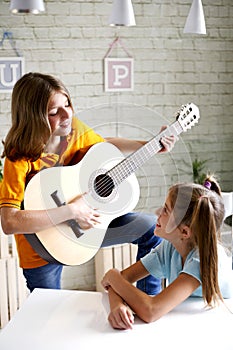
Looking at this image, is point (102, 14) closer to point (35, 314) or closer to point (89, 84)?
point (89, 84)

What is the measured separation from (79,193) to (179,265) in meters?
0.35

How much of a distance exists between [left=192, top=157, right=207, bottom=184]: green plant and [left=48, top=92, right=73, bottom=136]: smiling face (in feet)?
5.38

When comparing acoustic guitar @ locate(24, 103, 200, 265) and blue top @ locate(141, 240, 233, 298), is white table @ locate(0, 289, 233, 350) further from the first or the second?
acoustic guitar @ locate(24, 103, 200, 265)

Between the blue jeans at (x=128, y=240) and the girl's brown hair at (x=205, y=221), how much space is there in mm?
179

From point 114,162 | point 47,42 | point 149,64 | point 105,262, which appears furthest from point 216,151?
point 114,162

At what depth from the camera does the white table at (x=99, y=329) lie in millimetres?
1306

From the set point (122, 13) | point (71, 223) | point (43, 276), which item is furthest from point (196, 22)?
point (43, 276)

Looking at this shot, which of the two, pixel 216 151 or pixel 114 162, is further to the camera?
pixel 216 151

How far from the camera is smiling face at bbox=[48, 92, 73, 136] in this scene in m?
1.68

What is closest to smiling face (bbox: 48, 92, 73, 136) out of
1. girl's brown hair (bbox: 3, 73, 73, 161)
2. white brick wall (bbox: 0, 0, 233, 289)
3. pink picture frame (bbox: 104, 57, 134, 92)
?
girl's brown hair (bbox: 3, 73, 73, 161)

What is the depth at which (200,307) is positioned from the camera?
1504mm

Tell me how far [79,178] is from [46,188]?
0.34ft

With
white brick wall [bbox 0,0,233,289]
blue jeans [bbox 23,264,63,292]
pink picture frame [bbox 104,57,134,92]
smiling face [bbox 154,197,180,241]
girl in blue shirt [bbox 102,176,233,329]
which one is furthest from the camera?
pink picture frame [bbox 104,57,134,92]

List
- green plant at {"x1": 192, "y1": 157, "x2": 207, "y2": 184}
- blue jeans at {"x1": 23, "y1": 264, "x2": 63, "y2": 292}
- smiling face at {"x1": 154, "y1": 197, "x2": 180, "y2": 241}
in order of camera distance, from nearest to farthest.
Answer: smiling face at {"x1": 154, "y1": 197, "x2": 180, "y2": 241}
blue jeans at {"x1": 23, "y1": 264, "x2": 63, "y2": 292}
green plant at {"x1": 192, "y1": 157, "x2": 207, "y2": 184}
